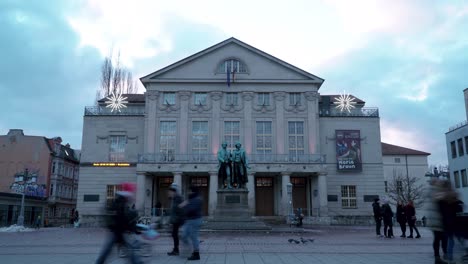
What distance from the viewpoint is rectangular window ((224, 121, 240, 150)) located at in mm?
48562

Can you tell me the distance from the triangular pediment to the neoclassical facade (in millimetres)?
117

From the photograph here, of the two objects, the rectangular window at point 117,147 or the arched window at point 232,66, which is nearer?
the rectangular window at point 117,147

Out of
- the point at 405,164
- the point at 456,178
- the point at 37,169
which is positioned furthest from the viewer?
the point at 405,164

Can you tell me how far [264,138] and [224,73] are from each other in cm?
892

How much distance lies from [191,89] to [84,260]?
39.7 meters

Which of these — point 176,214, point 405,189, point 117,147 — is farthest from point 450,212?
point 405,189

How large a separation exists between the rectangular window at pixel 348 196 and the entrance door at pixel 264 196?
7.96m

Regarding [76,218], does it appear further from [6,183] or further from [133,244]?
[133,244]

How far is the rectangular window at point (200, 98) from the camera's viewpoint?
4953 cm

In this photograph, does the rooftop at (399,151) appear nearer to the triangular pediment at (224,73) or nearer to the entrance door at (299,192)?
the entrance door at (299,192)

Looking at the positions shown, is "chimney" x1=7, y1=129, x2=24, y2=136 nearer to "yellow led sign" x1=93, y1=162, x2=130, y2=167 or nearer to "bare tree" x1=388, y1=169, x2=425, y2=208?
"yellow led sign" x1=93, y1=162, x2=130, y2=167

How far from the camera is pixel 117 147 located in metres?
49.8

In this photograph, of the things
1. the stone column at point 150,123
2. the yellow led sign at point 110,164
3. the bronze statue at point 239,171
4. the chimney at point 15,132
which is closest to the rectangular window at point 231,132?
the stone column at point 150,123

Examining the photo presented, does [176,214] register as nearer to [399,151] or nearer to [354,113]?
[354,113]
